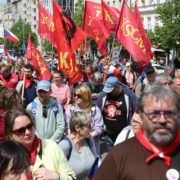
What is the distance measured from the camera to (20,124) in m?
3.68

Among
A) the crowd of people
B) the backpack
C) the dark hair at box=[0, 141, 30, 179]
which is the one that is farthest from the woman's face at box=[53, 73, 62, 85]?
the dark hair at box=[0, 141, 30, 179]

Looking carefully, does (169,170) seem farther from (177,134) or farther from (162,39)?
A: (162,39)

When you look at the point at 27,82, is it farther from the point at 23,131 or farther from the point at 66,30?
the point at 23,131

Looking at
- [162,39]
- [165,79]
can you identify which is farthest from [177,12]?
[165,79]

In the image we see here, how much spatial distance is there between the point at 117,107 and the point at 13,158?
4.38 meters

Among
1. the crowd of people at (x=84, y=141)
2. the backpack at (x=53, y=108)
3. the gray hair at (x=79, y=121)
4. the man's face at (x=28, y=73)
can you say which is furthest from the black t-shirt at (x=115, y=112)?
the man's face at (x=28, y=73)

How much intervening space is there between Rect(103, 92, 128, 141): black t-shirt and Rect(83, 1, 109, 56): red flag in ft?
21.5

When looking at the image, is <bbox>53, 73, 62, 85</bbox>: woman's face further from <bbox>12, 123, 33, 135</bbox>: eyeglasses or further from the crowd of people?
<bbox>12, 123, 33, 135</bbox>: eyeglasses

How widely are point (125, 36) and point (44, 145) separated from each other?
656 centimetres

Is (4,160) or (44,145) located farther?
(44,145)

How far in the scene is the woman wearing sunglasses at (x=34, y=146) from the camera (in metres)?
3.60

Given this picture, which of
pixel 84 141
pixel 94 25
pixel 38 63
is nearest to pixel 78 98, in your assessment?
pixel 84 141

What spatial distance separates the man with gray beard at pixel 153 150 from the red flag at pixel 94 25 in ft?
33.7

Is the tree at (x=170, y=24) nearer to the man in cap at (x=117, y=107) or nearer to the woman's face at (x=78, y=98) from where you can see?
the man in cap at (x=117, y=107)
